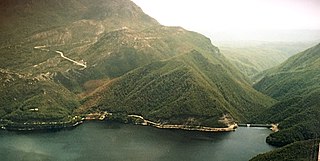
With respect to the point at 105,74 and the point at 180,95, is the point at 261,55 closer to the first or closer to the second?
the point at 105,74

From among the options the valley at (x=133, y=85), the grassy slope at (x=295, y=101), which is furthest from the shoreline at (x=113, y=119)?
the grassy slope at (x=295, y=101)

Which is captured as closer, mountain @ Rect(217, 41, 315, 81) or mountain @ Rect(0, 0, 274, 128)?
mountain @ Rect(0, 0, 274, 128)

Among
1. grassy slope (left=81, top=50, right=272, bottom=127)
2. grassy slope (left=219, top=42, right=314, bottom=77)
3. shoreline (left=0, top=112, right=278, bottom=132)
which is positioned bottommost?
grassy slope (left=219, top=42, right=314, bottom=77)

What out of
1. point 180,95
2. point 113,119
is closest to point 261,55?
point 180,95

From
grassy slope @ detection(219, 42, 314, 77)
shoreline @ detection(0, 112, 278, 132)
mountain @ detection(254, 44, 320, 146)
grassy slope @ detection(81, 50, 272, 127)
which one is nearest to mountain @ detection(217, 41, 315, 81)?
grassy slope @ detection(219, 42, 314, 77)

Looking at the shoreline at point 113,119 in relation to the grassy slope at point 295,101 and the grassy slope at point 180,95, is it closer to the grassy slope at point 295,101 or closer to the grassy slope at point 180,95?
the grassy slope at point 180,95

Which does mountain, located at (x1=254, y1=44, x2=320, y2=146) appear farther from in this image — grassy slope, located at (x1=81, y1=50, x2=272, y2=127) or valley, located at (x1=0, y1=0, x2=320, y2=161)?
grassy slope, located at (x1=81, y1=50, x2=272, y2=127)

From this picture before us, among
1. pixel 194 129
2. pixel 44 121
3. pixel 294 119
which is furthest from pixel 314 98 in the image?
pixel 44 121
